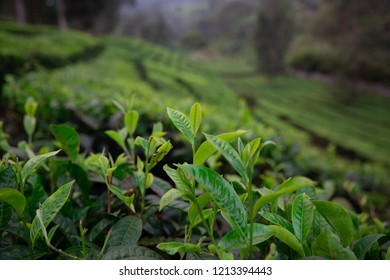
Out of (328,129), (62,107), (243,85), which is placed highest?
(62,107)

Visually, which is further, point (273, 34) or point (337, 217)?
point (273, 34)

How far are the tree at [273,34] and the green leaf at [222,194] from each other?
5.76m

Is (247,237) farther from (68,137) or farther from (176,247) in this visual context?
(68,137)

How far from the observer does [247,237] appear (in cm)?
51

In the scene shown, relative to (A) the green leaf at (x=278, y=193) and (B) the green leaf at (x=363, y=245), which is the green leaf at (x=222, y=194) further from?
(B) the green leaf at (x=363, y=245)

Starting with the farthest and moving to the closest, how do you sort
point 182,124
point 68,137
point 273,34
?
point 273,34 < point 68,137 < point 182,124

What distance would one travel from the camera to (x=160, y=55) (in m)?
6.42

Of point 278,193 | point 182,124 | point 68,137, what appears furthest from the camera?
point 68,137

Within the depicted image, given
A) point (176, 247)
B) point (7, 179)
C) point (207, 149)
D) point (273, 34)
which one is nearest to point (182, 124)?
point (207, 149)

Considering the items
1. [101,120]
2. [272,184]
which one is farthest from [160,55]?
[272,184]

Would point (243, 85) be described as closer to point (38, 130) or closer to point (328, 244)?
point (38, 130)

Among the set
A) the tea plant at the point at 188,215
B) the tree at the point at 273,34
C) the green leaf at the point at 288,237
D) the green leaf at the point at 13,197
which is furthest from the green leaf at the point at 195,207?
the tree at the point at 273,34

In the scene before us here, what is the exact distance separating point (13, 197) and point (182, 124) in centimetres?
26

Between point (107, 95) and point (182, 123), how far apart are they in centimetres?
156
